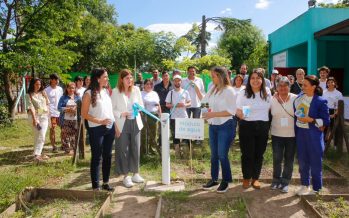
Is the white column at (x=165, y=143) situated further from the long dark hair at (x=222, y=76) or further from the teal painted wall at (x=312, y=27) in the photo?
the teal painted wall at (x=312, y=27)

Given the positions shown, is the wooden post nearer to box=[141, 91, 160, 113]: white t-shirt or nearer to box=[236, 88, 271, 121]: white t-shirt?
box=[236, 88, 271, 121]: white t-shirt

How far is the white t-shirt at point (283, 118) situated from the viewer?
532 cm

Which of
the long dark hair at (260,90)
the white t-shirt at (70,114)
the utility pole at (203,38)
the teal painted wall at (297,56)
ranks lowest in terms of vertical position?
the white t-shirt at (70,114)

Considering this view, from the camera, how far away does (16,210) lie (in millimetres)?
4918

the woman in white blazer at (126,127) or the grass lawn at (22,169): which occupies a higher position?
the woman in white blazer at (126,127)

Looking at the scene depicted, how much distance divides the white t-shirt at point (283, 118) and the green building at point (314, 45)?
26.3 feet

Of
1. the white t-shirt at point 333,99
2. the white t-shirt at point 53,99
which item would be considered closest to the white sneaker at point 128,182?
the white t-shirt at point 53,99

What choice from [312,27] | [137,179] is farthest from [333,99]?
[312,27]

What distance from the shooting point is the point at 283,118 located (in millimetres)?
5316

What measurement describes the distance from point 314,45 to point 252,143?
10671 millimetres

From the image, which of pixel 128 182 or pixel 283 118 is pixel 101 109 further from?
pixel 283 118

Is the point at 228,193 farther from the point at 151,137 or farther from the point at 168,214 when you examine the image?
the point at 151,137

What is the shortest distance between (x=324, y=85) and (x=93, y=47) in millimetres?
21119

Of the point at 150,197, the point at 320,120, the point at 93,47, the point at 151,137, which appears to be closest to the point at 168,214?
the point at 150,197
